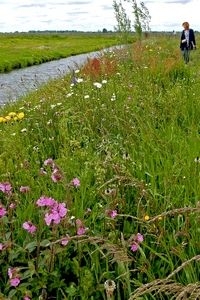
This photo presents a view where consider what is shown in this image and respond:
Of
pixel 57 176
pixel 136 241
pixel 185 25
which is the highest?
pixel 185 25

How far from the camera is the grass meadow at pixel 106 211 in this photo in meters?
2.50

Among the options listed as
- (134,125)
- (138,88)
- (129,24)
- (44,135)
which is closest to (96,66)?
(129,24)

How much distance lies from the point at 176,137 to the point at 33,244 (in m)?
2.22

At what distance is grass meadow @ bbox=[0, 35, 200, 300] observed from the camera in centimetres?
250

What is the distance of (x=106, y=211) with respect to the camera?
2762mm

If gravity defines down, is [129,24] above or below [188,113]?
above

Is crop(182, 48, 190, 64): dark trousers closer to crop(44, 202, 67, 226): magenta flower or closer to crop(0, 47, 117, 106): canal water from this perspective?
crop(0, 47, 117, 106): canal water

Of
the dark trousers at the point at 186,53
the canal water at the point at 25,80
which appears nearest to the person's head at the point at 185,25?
the dark trousers at the point at 186,53

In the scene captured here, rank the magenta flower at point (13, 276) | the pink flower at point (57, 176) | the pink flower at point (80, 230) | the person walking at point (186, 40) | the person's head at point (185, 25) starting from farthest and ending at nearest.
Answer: the person's head at point (185, 25)
the person walking at point (186, 40)
the pink flower at point (57, 176)
the pink flower at point (80, 230)
the magenta flower at point (13, 276)

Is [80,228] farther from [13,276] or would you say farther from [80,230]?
[13,276]

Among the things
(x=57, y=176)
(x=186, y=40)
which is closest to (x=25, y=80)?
(x=57, y=176)

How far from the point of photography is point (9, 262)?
2785 mm

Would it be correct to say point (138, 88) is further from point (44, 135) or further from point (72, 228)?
point (72, 228)

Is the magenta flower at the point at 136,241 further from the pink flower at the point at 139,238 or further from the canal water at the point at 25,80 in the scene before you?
the canal water at the point at 25,80
